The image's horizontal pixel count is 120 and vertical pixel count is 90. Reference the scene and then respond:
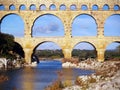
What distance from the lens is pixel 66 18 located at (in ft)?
245

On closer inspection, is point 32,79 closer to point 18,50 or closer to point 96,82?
point 96,82

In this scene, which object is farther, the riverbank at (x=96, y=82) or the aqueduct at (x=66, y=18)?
the aqueduct at (x=66, y=18)

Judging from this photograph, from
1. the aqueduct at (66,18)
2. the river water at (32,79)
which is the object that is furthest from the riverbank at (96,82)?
the aqueduct at (66,18)

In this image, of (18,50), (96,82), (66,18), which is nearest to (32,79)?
(96,82)

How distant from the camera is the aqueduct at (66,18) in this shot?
2889 inches

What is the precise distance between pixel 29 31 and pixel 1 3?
27.5ft

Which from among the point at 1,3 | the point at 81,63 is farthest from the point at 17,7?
the point at 81,63

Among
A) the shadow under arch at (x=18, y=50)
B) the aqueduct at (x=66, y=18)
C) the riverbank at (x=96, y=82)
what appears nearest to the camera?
the riverbank at (x=96, y=82)

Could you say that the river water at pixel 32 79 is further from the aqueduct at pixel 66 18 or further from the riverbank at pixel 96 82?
the aqueduct at pixel 66 18

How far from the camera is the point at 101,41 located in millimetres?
73125

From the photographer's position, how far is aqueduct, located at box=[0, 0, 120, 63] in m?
73.4

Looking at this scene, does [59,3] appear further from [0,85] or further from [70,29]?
[0,85]

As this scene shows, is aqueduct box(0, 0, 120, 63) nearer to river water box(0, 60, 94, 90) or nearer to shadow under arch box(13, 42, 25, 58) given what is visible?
shadow under arch box(13, 42, 25, 58)

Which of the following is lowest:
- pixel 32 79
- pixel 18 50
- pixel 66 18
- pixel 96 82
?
pixel 18 50
